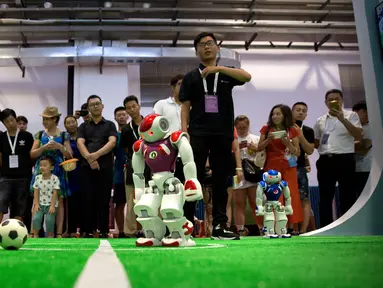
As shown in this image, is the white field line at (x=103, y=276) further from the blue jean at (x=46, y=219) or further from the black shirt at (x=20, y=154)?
the black shirt at (x=20, y=154)

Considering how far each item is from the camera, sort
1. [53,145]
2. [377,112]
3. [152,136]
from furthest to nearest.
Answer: [53,145] < [377,112] < [152,136]

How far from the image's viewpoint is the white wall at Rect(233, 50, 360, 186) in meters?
9.41

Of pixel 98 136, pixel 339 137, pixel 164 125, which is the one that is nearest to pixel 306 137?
pixel 339 137

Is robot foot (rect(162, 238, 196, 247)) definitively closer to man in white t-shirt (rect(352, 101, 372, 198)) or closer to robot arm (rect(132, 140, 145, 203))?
robot arm (rect(132, 140, 145, 203))

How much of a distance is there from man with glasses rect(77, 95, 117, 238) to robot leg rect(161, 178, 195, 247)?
97.9 inches

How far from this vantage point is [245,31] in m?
8.44

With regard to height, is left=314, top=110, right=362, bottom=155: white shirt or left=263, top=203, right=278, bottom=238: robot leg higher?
left=314, top=110, right=362, bottom=155: white shirt

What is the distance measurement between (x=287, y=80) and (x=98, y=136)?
19.3 feet

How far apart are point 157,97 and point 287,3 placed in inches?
131

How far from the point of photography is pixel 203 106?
3.13 metres

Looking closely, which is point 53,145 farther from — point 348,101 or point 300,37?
point 348,101

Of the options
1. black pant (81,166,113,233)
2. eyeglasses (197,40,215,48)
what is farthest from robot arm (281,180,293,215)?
black pant (81,166,113,233)

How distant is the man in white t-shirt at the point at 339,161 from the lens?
4547 mm

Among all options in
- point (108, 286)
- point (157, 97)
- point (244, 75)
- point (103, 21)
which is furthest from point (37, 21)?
point (108, 286)
